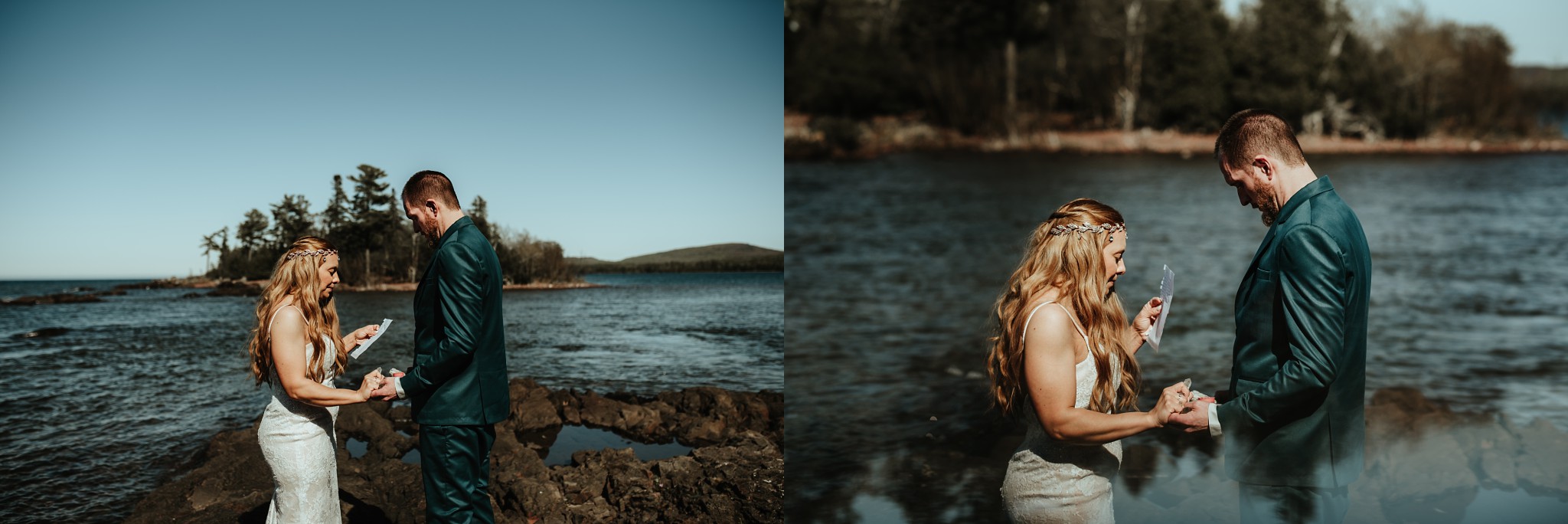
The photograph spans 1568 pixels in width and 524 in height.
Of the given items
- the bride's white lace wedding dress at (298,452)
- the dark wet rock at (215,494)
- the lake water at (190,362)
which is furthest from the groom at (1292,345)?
the lake water at (190,362)

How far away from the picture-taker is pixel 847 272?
17.2m

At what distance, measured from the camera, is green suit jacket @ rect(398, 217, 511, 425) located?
355cm

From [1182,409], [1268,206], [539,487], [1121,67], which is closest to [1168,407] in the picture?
[1182,409]

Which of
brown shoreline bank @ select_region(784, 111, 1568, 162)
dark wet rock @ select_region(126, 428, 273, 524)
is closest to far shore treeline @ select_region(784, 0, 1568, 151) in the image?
brown shoreline bank @ select_region(784, 111, 1568, 162)

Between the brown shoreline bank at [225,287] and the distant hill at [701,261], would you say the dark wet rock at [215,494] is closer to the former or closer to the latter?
the brown shoreline bank at [225,287]

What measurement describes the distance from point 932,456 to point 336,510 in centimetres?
431

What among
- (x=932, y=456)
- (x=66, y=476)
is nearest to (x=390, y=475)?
A: (x=66, y=476)

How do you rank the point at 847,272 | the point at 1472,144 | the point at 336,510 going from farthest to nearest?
the point at 1472,144, the point at 847,272, the point at 336,510

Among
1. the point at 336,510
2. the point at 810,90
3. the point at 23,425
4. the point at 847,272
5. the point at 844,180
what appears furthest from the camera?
the point at 810,90

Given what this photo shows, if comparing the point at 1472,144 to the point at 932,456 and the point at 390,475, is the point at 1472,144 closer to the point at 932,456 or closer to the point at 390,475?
the point at 932,456

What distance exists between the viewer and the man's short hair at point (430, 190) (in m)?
3.69

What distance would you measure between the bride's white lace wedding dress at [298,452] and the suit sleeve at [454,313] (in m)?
0.41

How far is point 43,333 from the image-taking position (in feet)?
30.2

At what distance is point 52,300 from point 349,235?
3.36m
